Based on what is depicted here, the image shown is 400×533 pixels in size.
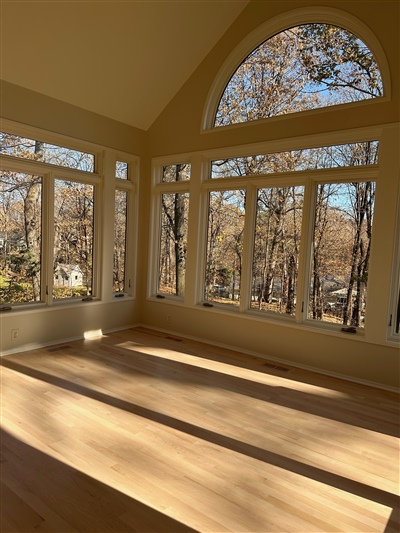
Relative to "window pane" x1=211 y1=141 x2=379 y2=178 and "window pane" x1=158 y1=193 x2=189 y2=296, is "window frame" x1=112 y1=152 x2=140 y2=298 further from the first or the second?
"window pane" x1=211 y1=141 x2=379 y2=178

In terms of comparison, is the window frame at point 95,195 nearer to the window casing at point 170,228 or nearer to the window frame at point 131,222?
the window frame at point 131,222

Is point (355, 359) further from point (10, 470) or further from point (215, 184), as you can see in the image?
point (10, 470)

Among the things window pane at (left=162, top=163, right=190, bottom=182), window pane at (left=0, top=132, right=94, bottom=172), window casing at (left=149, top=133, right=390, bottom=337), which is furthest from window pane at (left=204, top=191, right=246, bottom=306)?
window pane at (left=0, top=132, right=94, bottom=172)

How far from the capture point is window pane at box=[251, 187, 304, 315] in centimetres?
457

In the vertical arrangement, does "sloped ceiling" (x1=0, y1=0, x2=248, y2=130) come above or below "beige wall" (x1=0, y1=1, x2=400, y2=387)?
above

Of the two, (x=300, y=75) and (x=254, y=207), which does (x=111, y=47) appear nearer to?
(x=300, y=75)

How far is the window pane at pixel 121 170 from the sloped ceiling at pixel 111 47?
2.00 feet

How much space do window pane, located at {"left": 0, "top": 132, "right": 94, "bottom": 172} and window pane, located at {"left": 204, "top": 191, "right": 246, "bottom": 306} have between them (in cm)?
183

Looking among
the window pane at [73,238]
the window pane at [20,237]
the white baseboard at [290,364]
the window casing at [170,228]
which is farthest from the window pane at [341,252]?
the window pane at [20,237]

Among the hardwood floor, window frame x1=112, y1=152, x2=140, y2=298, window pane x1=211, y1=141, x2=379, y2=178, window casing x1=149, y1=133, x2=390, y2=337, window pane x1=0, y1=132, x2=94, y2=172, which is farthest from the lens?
window frame x1=112, y1=152, x2=140, y2=298

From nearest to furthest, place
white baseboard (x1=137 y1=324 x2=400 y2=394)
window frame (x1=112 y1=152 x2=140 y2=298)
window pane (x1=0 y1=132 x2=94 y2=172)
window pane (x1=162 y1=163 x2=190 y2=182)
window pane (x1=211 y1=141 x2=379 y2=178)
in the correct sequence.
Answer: white baseboard (x1=137 y1=324 x2=400 y2=394)
window pane (x1=211 y1=141 x2=379 y2=178)
window pane (x1=0 y1=132 x2=94 y2=172)
window pane (x1=162 y1=163 x2=190 y2=182)
window frame (x1=112 y1=152 x2=140 y2=298)

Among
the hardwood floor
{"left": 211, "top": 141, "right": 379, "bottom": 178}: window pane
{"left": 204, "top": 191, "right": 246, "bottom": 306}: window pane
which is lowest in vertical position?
the hardwood floor

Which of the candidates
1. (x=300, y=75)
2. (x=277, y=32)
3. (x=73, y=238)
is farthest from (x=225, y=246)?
(x=277, y=32)

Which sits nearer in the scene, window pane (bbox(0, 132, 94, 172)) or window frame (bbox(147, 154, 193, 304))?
window pane (bbox(0, 132, 94, 172))
